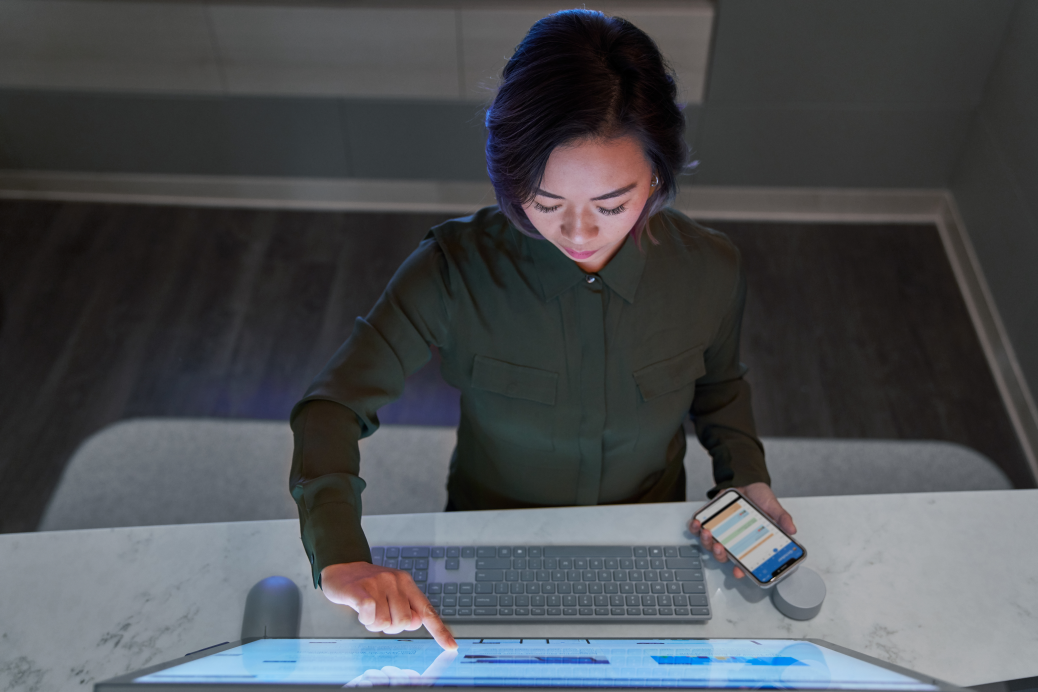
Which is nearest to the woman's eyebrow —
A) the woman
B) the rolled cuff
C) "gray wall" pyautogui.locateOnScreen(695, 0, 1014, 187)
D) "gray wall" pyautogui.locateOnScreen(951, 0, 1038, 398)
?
the woman

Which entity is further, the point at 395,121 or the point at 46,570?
the point at 395,121

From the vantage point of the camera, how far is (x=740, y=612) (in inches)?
52.1

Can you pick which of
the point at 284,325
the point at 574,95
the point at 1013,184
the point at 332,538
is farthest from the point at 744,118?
the point at 332,538

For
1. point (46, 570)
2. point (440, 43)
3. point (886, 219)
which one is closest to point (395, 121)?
point (440, 43)

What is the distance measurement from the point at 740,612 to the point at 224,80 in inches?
119

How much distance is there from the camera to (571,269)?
1.36m

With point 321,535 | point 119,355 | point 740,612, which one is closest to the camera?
point 321,535

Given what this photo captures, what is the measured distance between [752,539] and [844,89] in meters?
2.52

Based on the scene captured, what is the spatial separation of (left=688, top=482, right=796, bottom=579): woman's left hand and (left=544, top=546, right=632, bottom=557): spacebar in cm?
13

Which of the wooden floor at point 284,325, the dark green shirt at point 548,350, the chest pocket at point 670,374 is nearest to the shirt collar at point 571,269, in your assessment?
the dark green shirt at point 548,350

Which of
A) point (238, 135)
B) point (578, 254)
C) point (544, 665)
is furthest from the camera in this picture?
point (238, 135)

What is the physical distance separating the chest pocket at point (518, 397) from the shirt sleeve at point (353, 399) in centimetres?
11

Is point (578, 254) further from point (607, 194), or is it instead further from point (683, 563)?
point (683, 563)

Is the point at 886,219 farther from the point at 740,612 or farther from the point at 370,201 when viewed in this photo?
the point at 740,612
